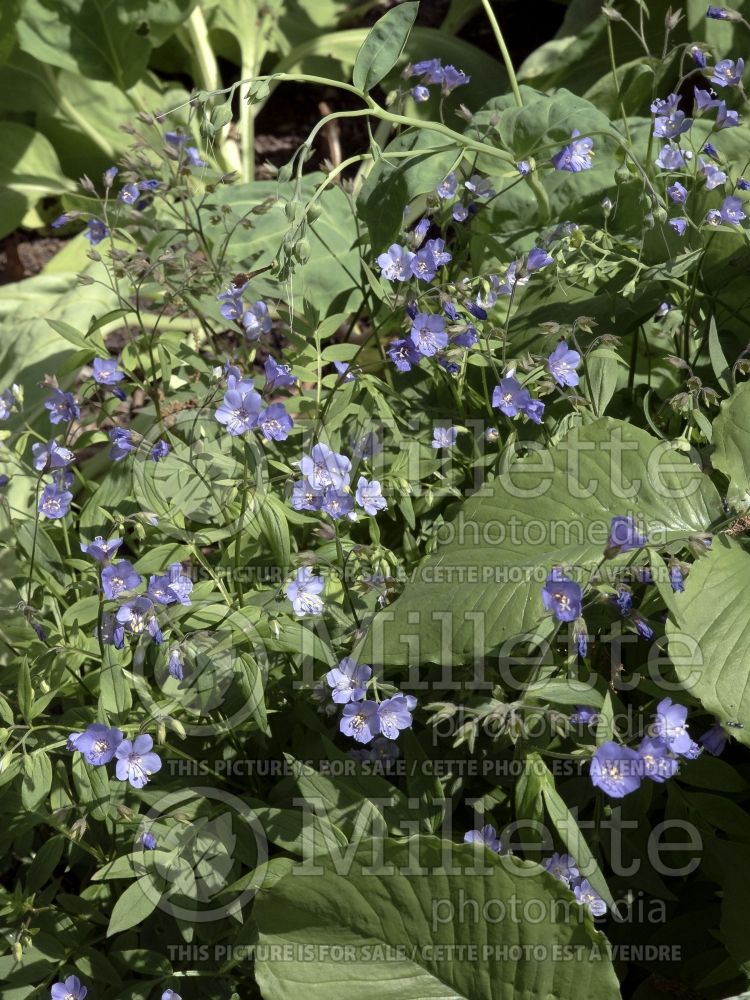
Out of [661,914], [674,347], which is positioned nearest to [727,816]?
[661,914]

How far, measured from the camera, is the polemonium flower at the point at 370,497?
1.73 meters

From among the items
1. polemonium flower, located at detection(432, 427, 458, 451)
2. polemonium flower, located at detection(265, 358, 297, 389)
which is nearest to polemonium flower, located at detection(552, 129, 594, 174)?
polemonium flower, located at detection(432, 427, 458, 451)

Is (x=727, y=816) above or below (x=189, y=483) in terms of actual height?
below

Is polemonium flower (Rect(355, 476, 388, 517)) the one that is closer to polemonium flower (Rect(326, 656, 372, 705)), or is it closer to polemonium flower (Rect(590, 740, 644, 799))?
polemonium flower (Rect(326, 656, 372, 705))

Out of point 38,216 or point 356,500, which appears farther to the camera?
point 38,216

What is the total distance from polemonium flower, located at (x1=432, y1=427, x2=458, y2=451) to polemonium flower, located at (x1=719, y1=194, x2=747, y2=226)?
2.07 ft

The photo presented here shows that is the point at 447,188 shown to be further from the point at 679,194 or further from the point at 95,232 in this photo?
the point at 95,232

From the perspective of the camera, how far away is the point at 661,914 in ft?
5.52

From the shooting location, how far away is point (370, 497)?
1.74 meters

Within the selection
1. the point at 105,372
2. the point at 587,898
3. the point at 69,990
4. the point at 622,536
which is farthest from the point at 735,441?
the point at 69,990

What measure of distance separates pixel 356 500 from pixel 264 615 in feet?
0.86

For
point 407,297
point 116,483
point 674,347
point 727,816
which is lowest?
point 727,816

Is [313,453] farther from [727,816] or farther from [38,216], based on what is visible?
[38,216]

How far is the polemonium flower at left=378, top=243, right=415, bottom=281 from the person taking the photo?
1.86m
